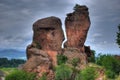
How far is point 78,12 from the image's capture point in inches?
4776

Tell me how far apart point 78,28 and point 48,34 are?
10701mm

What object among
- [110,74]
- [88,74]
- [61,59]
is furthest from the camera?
[61,59]

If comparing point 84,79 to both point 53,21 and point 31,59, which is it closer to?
point 31,59

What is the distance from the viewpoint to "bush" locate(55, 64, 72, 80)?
348 ft

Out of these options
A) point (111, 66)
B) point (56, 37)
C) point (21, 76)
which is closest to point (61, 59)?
point (56, 37)

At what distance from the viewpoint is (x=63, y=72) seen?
106562 millimetres

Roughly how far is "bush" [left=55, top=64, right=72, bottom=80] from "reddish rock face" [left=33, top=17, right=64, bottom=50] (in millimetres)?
13372

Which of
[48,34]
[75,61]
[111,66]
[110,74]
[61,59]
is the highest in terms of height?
[48,34]

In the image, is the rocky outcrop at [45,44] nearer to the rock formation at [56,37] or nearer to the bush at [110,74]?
the rock formation at [56,37]

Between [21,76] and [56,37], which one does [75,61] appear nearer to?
[56,37]

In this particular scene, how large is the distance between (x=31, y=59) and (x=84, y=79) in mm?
22371

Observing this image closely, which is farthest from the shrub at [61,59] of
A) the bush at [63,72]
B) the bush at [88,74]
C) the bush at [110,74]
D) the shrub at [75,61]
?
the bush at [110,74]

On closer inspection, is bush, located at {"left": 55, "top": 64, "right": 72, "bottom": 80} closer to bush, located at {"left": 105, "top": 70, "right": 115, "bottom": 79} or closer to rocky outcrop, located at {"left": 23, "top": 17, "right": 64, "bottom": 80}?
rocky outcrop, located at {"left": 23, "top": 17, "right": 64, "bottom": 80}

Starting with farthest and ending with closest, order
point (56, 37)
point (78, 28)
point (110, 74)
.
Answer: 1. point (56, 37)
2. point (78, 28)
3. point (110, 74)
